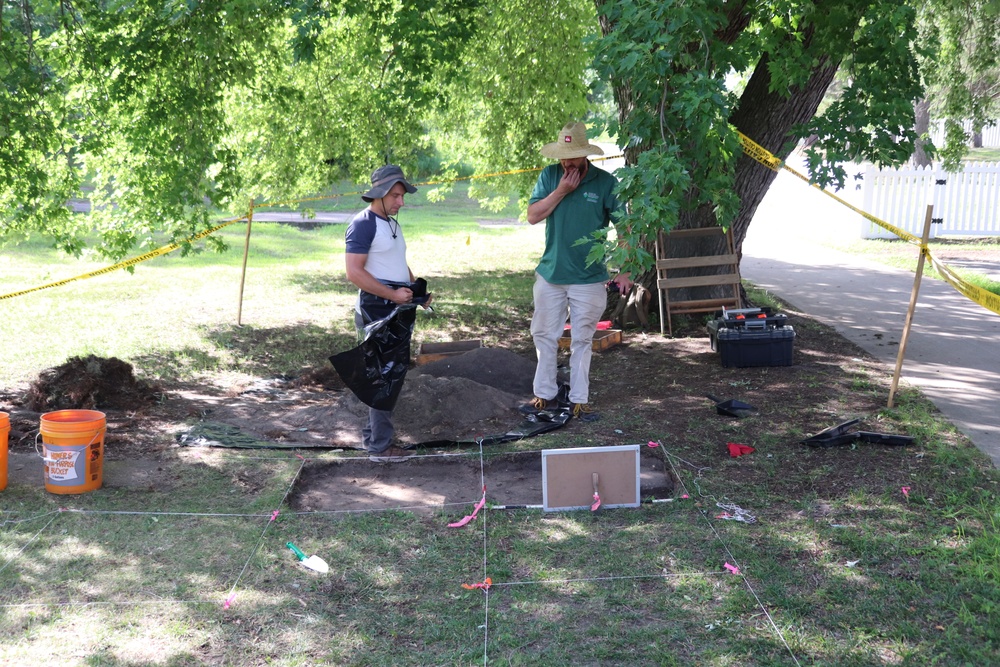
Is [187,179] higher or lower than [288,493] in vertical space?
higher

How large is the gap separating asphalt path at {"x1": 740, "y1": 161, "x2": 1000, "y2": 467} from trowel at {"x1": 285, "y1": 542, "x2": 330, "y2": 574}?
4.25 metres

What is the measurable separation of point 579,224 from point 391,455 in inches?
83.0

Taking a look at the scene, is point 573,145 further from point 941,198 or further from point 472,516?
point 941,198

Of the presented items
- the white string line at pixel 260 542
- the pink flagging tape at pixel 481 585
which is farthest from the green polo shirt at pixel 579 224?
the pink flagging tape at pixel 481 585

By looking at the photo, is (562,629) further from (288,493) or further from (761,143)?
(761,143)

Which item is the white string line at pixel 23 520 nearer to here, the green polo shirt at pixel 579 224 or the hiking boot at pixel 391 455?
the hiking boot at pixel 391 455

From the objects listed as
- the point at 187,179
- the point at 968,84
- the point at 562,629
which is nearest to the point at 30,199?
the point at 187,179

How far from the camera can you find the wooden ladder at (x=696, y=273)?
33.9 ft

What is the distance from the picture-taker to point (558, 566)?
4.71 m

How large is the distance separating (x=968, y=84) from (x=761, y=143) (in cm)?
520

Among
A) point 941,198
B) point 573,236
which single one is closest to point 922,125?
point 941,198

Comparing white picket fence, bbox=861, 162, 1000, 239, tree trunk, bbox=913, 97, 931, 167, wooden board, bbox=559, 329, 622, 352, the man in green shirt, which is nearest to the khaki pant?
the man in green shirt

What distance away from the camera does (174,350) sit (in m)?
9.88

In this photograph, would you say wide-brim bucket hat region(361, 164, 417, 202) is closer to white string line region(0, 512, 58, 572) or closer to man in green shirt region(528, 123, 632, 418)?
man in green shirt region(528, 123, 632, 418)
